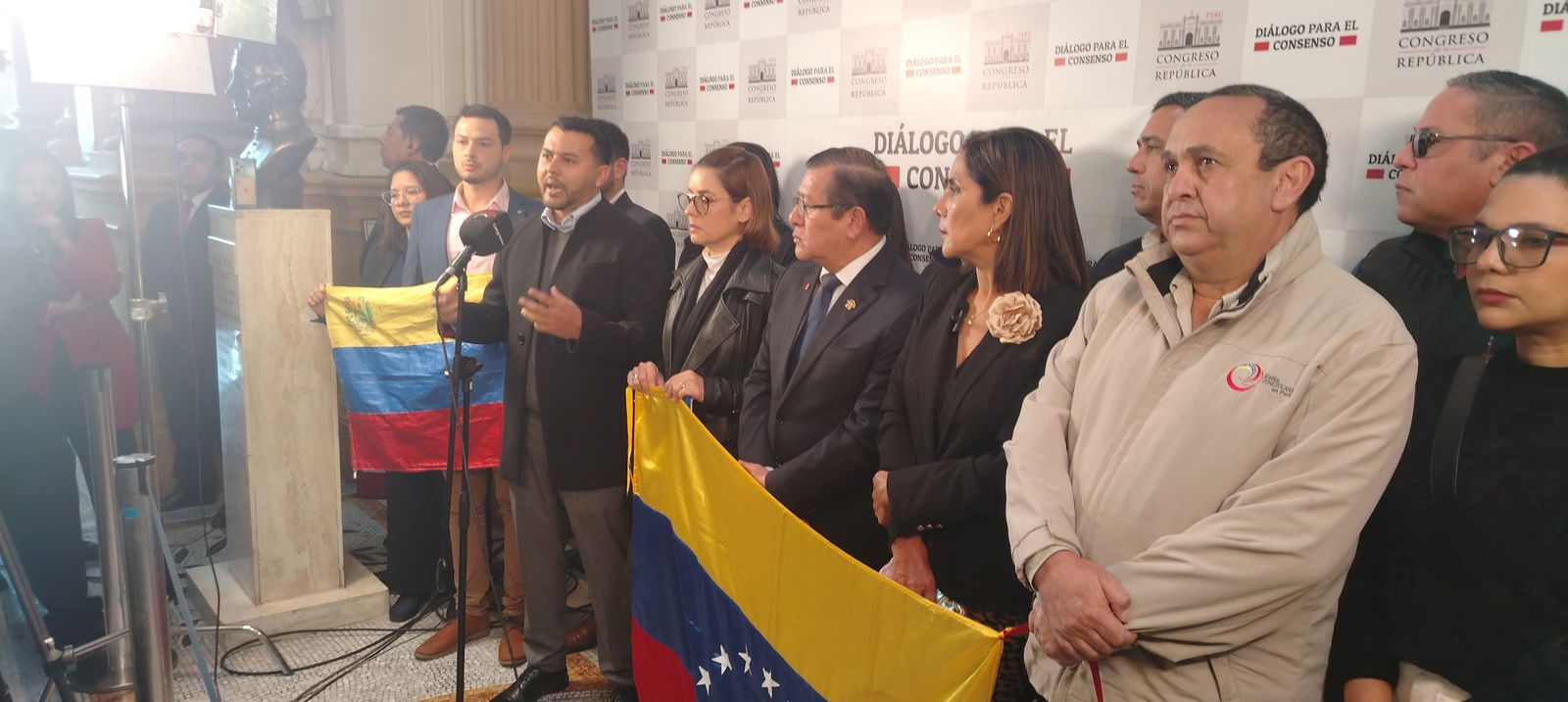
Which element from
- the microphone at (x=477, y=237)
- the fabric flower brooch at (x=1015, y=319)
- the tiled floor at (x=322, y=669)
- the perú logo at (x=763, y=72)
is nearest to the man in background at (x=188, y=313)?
the tiled floor at (x=322, y=669)

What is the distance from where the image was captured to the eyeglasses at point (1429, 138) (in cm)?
185

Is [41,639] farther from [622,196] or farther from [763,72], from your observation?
[763,72]

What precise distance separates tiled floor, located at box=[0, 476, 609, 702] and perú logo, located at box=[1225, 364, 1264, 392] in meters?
2.38

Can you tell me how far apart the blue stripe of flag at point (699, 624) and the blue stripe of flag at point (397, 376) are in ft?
4.00

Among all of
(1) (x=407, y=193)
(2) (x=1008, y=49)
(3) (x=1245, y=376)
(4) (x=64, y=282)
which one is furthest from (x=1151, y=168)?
(4) (x=64, y=282)

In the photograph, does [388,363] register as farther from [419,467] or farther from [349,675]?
[349,675]

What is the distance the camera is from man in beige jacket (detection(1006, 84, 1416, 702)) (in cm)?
142

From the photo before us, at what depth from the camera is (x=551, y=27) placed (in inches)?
209

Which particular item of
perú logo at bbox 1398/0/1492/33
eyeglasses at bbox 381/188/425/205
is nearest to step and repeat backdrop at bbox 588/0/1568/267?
perú logo at bbox 1398/0/1492/33

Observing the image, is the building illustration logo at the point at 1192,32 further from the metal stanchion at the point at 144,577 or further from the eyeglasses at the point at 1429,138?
the metal stanchion at the point at 144,577

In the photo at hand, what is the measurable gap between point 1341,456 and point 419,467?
3.09 meters

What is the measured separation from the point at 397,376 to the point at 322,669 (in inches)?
39.9

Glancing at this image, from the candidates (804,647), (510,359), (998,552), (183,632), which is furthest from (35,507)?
(998,552)

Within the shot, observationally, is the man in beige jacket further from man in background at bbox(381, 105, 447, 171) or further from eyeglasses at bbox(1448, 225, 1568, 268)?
man in background at bbox(381, 105, 447, 171)
